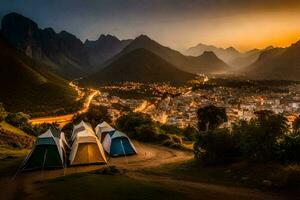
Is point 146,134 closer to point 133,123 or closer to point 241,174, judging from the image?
point 133,123

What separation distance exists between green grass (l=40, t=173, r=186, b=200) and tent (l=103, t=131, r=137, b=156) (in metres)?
11.0

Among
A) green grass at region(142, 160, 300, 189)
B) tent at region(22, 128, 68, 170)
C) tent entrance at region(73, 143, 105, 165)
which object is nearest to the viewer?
green grass at region(142, 160, 300, 189)

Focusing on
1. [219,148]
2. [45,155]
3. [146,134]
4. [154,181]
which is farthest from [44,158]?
[146,134]

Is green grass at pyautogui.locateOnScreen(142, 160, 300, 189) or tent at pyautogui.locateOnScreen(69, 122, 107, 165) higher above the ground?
tent at pyautogui.locateOnScreen(69, 122, 107, 165)

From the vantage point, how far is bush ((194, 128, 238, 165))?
67.6 ft

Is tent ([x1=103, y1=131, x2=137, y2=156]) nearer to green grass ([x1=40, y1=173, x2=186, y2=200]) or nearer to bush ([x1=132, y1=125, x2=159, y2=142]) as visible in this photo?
bush ([x1=132, y1=125, x2=159, y2=142])

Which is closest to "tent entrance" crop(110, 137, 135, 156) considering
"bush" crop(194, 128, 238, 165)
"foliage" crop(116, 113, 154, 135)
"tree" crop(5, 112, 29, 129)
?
"bush" crop(194, 128, 238, 165)

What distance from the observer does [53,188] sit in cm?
1530

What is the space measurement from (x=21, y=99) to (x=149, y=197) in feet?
279

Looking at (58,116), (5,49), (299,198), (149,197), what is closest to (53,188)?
(149,197)

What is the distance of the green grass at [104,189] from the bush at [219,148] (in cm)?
565

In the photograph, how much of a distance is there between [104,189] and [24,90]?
88.0 m

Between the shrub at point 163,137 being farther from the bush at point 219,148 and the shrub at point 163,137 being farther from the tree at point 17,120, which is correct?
the tree at point 17,120

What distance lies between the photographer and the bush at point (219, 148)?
20609 millimetres
